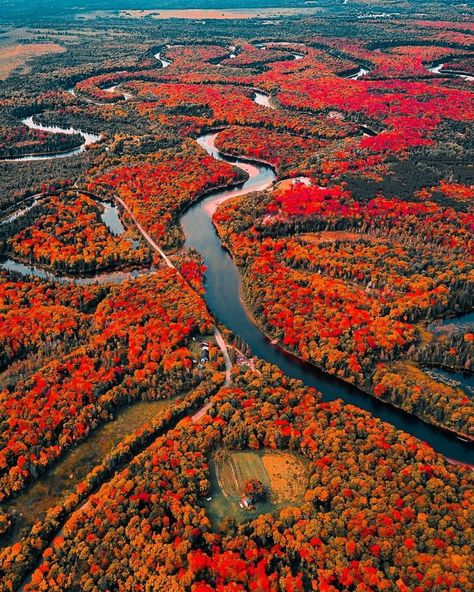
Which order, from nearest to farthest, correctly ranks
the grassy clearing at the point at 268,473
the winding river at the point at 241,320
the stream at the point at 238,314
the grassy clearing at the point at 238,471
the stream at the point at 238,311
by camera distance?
the grassy clearing at the point at 268,473 < the grassy clearing at the point at 238,471 < the winding river at the point at 241,320 < the stream at the point at 238,311 < the stream at the point at 238,314

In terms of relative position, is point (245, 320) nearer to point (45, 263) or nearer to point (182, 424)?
point (182, 424)

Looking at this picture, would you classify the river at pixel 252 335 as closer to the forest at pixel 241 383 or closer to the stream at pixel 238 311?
the stream at pixel 238 311

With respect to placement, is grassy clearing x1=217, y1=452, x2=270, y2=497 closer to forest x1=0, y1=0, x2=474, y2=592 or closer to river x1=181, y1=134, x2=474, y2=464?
forest x1=0, y1=0, x2=474, y2=592

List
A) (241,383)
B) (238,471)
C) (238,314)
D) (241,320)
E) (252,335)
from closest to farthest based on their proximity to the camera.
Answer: (238,471) → (241,383) → (252,335) → (241,320) → (238,314)

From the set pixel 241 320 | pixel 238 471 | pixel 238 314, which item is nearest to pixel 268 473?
pixel 238 471

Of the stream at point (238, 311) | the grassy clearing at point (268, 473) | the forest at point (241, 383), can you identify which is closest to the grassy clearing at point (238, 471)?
the grassy clearing at point (268, 473)

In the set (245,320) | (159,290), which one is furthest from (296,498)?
(159,290)

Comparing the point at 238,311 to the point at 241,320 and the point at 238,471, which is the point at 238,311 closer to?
the point at 241,320

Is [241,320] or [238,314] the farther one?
[238,314]

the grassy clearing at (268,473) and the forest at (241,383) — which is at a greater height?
the forest at (241,383)

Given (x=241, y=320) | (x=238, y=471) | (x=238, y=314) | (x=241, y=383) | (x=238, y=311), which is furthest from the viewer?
(x=238, y=311)

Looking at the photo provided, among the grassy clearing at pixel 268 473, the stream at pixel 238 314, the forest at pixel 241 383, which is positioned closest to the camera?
the forest at pixel 241 383

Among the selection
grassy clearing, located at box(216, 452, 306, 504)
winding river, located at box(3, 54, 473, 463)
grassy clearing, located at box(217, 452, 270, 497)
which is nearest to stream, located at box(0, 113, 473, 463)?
winding river, located at box(3, 54, 473, 463)

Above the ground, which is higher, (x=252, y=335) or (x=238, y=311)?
(x=238, y=311)
